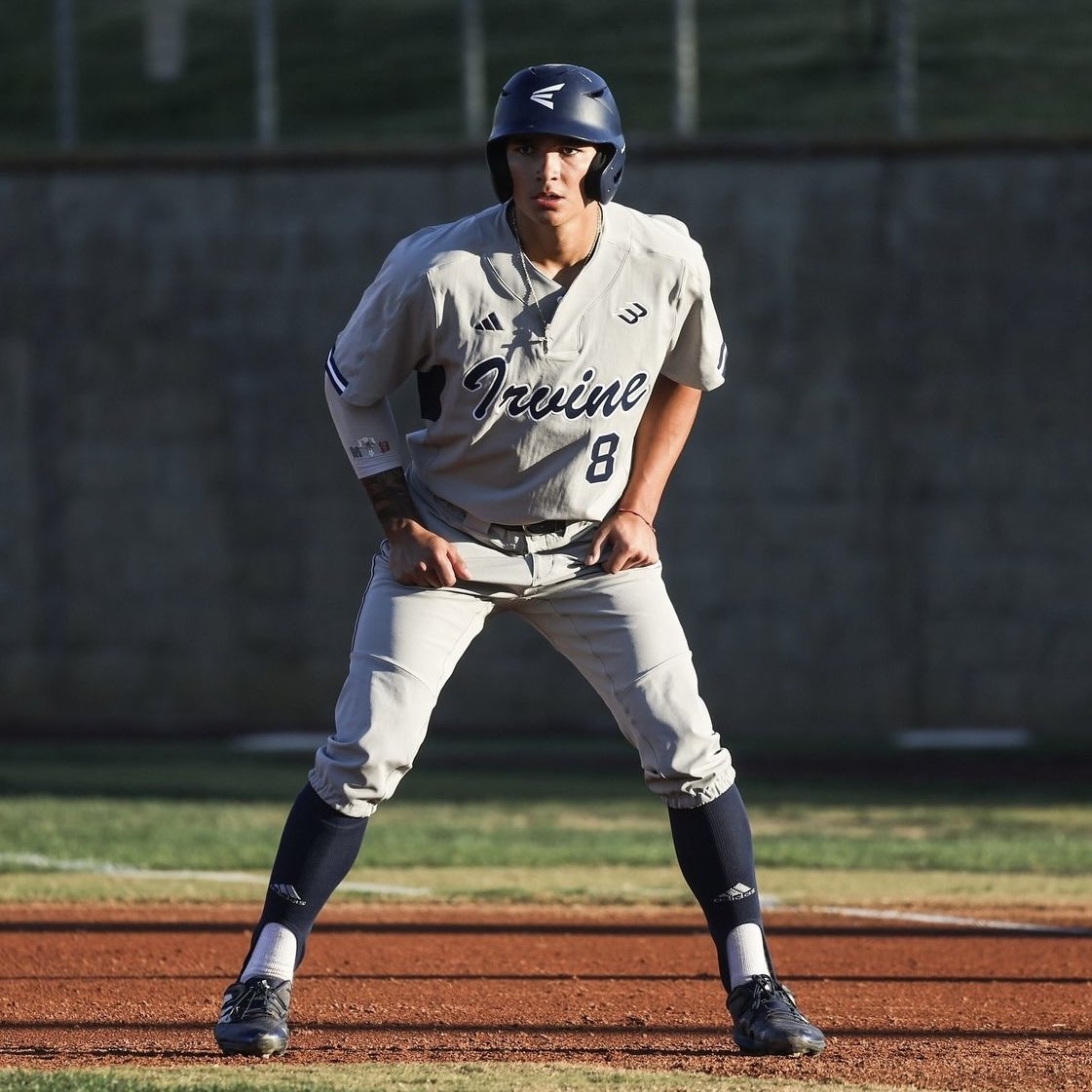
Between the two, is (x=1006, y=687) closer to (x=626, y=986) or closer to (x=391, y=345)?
(x=626, y=986)

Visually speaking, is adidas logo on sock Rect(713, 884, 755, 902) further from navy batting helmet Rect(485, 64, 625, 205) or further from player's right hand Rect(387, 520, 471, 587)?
navy batting helmet Rect(485, 64, 625, 205)

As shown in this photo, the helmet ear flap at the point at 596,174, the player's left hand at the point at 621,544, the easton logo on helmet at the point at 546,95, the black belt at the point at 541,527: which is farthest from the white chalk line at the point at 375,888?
the easton logo on helmet at the point at 546,95

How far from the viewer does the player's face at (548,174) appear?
4.20 metres

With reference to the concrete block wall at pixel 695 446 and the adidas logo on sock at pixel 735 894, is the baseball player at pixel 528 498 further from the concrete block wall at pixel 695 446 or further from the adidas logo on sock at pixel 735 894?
the concrete block wall at pixel 695 446

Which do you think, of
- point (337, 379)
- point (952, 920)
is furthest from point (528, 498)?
point (952, 920)

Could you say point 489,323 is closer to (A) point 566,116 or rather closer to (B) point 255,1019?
(A) point 566,116

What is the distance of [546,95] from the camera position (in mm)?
4246

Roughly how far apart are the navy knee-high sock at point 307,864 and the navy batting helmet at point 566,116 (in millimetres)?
1569

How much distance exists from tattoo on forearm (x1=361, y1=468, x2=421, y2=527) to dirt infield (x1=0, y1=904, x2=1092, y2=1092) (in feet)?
4.15

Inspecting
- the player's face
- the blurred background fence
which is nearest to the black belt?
the player's face

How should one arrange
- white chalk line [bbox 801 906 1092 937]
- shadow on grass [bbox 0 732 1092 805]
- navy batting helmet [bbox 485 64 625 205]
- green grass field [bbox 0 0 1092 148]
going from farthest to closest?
green grass field [bbox 0 0 1092 148] → shadow on grass [bbox 0 732 1092 805] → white chalk line [bbox 801 906 1092 937] → navy batting helmet [bbox 485 64 625 205]

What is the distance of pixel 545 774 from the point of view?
501 inches

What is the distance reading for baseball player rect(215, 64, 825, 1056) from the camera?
424cm

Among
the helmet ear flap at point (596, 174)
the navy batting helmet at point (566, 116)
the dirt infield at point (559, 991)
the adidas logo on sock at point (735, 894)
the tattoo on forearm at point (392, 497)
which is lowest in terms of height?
the dirt infield at point (559, 991)
